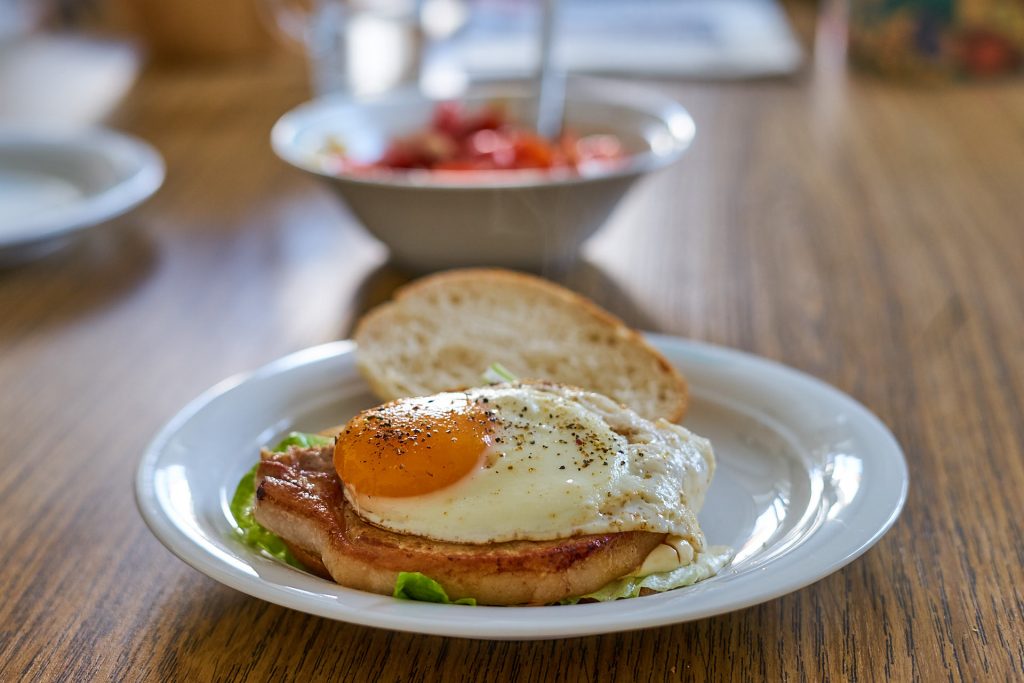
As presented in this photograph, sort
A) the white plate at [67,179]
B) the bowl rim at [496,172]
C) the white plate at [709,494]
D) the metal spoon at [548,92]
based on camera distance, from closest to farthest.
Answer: the white plate at [709,494], the bowl rim at [496,172], the white plate at [67,179], the metal spoon at [548,92]

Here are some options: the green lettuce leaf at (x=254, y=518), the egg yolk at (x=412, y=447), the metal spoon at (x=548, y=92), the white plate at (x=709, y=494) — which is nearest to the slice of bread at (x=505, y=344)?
the white plate at (x=709, y=494)

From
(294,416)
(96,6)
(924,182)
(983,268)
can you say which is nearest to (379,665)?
→ (294,416)

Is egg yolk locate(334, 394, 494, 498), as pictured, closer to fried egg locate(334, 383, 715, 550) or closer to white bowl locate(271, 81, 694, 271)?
fried egg locate(334, 383, 715, 550)

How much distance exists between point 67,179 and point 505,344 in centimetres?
136

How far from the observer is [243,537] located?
42.1 inches

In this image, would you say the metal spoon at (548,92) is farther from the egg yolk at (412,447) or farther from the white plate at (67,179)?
the egg yolk at (412,447)

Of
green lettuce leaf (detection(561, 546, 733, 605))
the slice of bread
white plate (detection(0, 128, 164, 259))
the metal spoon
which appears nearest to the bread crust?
green lettuce leaf (detection(561, 546, 733, 605))

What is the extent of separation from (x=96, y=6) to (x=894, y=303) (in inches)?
170

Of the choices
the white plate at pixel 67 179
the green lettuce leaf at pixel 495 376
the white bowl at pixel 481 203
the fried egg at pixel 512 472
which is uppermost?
the fried egg at pixel 512 472

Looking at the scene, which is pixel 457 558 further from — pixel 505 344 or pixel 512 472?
pixel 505 344

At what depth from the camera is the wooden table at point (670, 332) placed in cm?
99

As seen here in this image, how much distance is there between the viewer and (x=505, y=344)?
1488 millimetres

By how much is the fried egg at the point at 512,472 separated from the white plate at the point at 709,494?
7cm

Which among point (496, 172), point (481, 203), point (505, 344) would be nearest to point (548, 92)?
point (496, 172)
